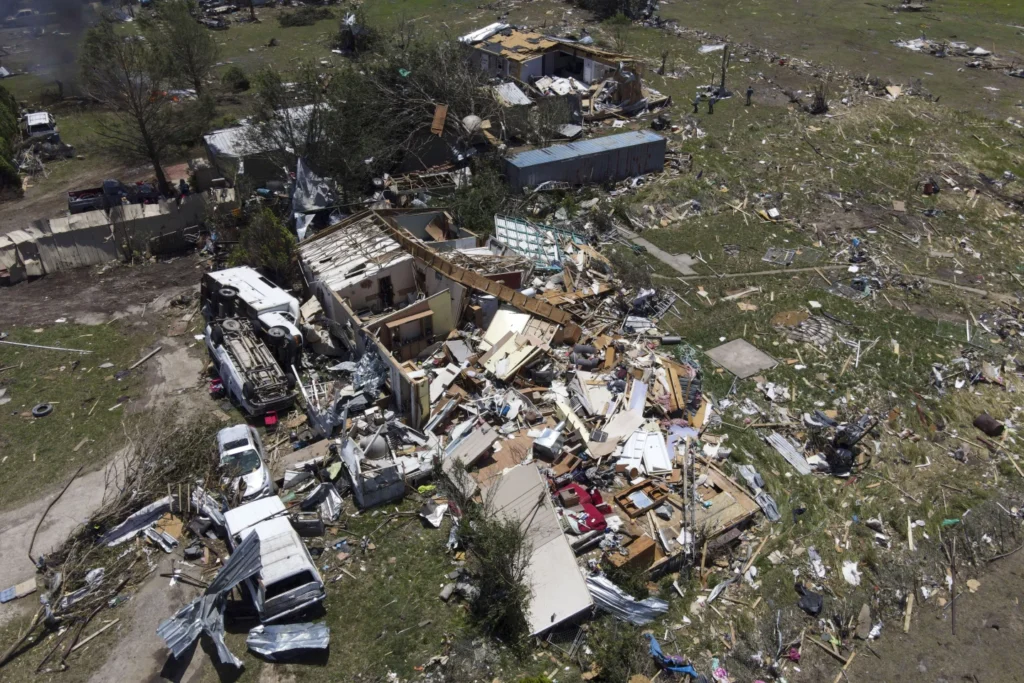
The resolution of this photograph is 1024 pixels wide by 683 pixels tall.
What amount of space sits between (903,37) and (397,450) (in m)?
44.5

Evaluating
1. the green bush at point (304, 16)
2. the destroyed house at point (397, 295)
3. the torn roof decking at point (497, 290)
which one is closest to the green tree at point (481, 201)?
the destroyed house at point (397, 295)

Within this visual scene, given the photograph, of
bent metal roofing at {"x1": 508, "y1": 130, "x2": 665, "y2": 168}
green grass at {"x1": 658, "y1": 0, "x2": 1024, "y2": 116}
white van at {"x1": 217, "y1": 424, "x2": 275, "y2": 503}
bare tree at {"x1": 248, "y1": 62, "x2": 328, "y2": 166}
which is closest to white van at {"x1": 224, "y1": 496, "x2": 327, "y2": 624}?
white van at {"x1": 217, "y1": 424, "x2": 275, "y2": 503}

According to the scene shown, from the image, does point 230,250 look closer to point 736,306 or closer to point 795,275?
point 736,306

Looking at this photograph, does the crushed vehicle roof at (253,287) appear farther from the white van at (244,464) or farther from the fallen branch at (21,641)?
the fallen branch at (21,641)

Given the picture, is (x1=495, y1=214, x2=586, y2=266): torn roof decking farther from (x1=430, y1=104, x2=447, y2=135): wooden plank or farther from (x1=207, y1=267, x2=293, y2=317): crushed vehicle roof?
(x1=207, y1=267, x2=293, y2=317): crushed vehicle roof

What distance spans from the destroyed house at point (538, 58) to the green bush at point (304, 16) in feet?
64.2

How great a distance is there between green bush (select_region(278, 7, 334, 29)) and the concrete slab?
4321 centimetres

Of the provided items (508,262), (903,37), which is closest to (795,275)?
(508,262)

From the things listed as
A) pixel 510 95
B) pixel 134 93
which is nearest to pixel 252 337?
pixel 134 93

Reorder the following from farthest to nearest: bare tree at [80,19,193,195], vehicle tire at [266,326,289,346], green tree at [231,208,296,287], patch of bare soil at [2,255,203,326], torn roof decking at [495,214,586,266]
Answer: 1. bare tree at [80,19,193,195]
2. torn roof decking at [495,214,586,266]
3. patch of bare soil at [2,255,203,326]
4. green tree at [231,208,296,287]
5. vehicle tire at [266,326,289,346]

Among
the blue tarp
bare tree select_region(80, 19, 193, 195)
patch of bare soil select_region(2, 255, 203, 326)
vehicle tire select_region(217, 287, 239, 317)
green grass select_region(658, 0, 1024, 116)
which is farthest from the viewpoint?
green grass select_region(658, 0, 1024, 116)

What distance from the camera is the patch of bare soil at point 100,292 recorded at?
19.0 m

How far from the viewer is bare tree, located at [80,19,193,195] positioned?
23.0m

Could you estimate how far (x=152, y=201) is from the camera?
24.0 m
